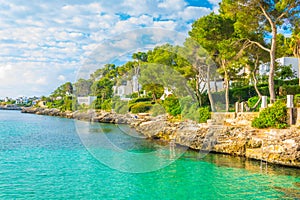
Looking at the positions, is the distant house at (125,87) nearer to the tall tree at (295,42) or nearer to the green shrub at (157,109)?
the green shrub at (157,109)

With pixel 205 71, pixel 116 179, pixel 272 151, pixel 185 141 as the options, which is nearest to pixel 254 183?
pixel 272 151

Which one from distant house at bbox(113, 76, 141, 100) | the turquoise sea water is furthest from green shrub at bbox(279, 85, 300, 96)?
distant house at bbox(113, 76, 141, 100)

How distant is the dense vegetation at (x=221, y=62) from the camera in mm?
17062

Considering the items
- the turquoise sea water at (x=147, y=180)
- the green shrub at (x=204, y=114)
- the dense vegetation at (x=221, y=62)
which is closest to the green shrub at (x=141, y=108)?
the dense vegetation at (x=221, y=62)

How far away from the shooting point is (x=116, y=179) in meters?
10.6

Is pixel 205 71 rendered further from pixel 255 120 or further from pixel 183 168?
pixel 183 168

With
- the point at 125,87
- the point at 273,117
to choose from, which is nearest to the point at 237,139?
the point at 273,117

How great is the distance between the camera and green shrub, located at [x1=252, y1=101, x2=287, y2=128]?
1438cm

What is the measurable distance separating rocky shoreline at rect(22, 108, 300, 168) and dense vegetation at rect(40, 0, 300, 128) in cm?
100

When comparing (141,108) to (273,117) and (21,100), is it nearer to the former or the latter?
(273,117)

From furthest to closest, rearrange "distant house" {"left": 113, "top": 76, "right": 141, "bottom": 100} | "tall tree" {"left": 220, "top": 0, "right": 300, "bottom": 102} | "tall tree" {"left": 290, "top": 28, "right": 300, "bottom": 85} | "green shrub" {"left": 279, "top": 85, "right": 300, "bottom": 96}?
1. "distant house" {"left": 113, "top": 76, "right": 141, "bottom": 100}
2. "green shrub" {"left": 279, "top": 85, "right": 300, "bottom": 96}
3. "tall tree" {"left": 290, "top": 28, "right": 300, "bottom": 85}
4. "tall tree" {"left": 220, "top": 0, "right": 300, "bottom": 102}

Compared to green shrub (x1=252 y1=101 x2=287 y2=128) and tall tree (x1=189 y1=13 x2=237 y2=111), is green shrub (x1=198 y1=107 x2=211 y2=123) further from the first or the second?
green shrub (x1=252 y1=101 x2=287 y2=128)

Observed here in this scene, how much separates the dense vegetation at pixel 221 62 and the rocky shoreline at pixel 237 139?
1.00m

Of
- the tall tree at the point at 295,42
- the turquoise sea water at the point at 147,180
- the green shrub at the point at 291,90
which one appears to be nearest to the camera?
the turquoise sea water at the point at 147,180
